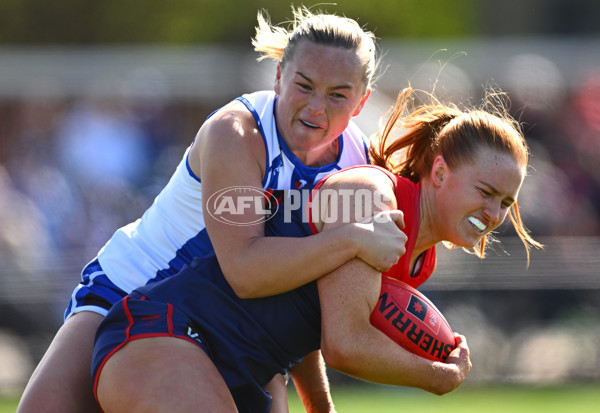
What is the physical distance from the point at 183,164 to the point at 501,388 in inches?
188

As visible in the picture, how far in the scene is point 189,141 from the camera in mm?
8023

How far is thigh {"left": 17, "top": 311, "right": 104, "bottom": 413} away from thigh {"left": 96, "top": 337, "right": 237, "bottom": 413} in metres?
0.35

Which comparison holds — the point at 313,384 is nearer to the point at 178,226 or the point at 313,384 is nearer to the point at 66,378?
the point at 178,226

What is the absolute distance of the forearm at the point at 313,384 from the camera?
4.09 meters

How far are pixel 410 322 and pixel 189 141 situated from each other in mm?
5018

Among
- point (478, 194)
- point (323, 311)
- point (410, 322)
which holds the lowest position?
point (410, 322)

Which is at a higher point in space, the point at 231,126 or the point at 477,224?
the point at 231,126

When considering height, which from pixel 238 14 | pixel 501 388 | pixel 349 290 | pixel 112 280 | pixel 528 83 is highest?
pixel 349 290

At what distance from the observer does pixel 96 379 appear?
314cm

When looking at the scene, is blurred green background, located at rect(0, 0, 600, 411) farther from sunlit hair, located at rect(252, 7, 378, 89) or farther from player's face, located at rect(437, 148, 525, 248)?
player's face, located at rect(437, 148, 525, 248)

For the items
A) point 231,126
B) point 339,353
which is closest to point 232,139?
point 231,126

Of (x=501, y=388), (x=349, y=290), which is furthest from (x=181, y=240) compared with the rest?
(x=501, y=388)

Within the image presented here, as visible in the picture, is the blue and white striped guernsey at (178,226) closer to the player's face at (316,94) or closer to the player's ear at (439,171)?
the player's face at (316,94)

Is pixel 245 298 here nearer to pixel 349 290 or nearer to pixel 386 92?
pixel 349 290
